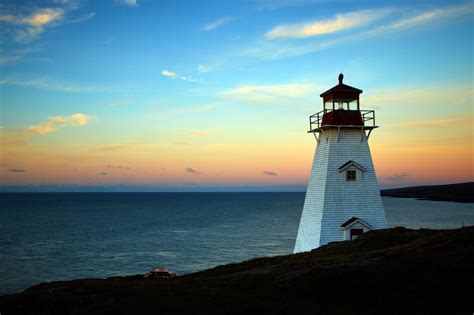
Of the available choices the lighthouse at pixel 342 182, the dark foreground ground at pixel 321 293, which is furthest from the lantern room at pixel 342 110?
the dark foreground ground at pixel 321 293

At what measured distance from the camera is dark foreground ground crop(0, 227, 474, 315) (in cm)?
1293

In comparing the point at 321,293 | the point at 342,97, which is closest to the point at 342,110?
the point at 342,97

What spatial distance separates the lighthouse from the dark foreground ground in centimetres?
1006

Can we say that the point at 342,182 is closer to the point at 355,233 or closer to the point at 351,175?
the point at 351,175

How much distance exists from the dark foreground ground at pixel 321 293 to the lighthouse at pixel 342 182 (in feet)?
33.0

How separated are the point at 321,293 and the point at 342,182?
1647cm

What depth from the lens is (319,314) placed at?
1231 centimetres

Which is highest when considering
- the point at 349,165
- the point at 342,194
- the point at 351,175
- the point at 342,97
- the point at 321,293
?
the point at 342,97

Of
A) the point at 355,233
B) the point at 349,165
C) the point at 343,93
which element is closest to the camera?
the point at 355,233

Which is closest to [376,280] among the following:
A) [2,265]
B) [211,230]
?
[2,265]

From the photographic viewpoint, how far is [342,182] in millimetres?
29953

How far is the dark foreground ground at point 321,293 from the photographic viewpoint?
12930 mm

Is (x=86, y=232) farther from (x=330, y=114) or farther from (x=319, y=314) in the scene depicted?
(x=319, y=314)

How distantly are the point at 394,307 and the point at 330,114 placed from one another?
2003 cm
